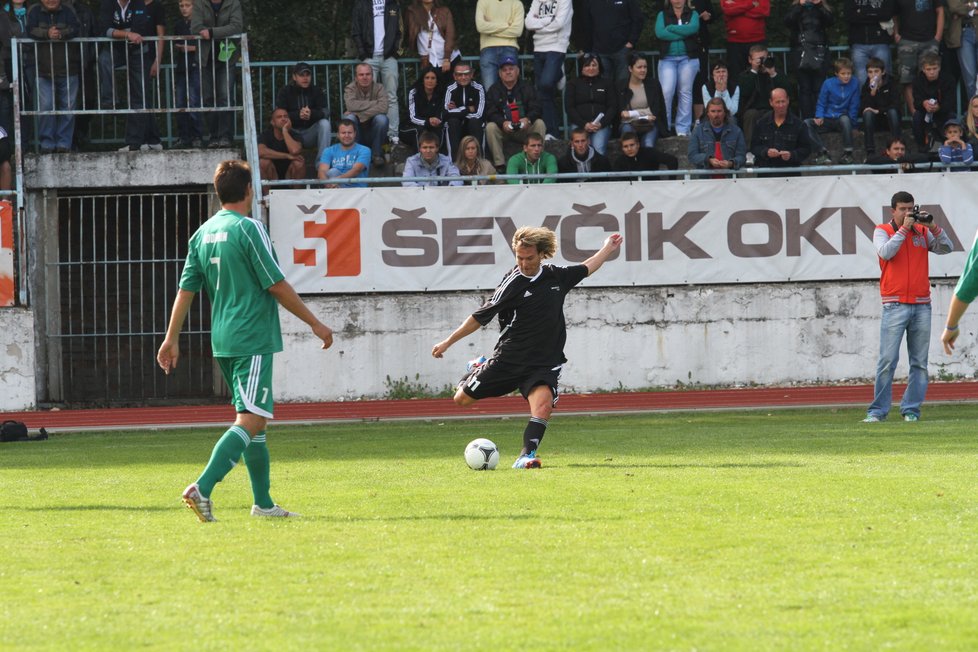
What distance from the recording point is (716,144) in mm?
20797

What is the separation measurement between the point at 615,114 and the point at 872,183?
12.7 ft

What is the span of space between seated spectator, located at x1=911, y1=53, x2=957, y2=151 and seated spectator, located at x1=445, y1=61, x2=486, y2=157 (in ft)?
21.4

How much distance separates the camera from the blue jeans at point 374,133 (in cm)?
2133

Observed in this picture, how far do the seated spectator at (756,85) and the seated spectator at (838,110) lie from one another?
0.72 metres

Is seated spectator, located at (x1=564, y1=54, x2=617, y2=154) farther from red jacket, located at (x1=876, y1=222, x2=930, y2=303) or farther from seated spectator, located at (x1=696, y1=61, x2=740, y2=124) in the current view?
red jacket, located at (x1=876, y1=222, x2=930, y2=303)

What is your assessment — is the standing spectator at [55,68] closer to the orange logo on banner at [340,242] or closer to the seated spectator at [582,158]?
the orange logo on banner at [340,242]

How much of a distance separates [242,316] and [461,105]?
536 inches

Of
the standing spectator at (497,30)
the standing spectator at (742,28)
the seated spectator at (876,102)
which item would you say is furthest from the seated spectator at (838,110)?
the standing spectator at (497,30)

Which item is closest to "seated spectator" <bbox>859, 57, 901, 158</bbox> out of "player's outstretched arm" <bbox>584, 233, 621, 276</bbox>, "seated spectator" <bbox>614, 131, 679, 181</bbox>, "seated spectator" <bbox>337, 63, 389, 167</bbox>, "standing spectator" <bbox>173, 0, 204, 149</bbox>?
"seated spectator" <bbox>614, 131, 679, 181</bbox>

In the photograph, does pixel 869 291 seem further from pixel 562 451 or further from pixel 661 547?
pixel 661 547

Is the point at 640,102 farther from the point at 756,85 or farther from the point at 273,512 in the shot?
the point at 273,512

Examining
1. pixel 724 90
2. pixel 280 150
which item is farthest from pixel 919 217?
pixel 280 150

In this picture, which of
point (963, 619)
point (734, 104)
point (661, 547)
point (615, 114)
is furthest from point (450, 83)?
point (963, 619)

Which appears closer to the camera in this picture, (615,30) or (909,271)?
(909,271)
